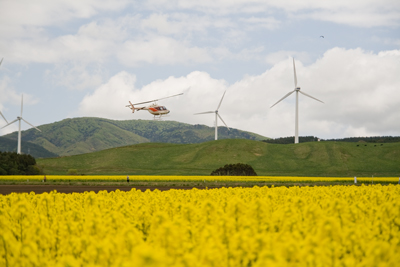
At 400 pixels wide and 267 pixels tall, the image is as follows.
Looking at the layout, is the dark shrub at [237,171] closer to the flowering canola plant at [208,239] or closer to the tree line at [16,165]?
the tree line at [16,165]

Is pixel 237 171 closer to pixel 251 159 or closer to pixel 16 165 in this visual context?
pixel 16 165

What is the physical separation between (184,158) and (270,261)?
134 m

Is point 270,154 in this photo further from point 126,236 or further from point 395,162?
point 126,236

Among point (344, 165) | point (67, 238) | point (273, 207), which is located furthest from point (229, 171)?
point (67, 238)

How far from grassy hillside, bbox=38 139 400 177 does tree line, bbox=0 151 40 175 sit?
28901 mm

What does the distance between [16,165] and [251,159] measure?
76.7 metres

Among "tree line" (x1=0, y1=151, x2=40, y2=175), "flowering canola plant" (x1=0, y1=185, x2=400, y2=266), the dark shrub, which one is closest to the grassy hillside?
"tree line" (x1=0, y1=151, x2=40, y2=175)

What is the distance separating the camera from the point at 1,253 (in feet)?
27.3

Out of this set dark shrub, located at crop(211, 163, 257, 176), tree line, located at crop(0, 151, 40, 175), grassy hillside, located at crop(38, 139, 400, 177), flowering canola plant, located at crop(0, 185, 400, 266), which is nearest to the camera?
flowering canola plant, located at crop(0, 185, 400, 266)

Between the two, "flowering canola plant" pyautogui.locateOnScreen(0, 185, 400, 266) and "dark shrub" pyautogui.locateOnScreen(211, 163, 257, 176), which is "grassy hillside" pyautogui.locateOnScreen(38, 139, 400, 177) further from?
"flowering canola plant" pyautogui.locateOnScreen(0, 185, 400, 266)

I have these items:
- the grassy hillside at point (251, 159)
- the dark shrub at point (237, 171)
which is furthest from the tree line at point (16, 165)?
the dark shrub at point (237, 171)

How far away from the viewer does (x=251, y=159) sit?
132 m

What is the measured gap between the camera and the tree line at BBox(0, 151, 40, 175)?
77.1m

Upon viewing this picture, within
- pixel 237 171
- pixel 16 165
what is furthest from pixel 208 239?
pixel 16 165
